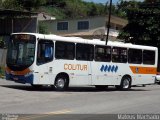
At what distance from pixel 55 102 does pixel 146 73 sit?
1329cm

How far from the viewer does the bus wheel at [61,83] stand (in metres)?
24.9

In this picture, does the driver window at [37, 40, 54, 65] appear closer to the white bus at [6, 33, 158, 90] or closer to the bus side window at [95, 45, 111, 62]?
the white bus at [6, 33, 158, 90]

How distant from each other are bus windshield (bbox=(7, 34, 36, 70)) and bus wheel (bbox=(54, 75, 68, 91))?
212 cm

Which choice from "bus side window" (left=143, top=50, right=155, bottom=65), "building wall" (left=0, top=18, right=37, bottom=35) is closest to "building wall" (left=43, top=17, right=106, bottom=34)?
"building wall" (left=0, top=18, right=37, bottom=35)

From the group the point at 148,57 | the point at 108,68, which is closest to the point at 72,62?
the point at 108,68

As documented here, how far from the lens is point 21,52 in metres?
24.1

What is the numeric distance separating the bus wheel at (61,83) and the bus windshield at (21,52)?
2.12m

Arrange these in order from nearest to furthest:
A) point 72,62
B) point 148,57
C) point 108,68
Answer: point 72,62
point 108,68
point 148,57

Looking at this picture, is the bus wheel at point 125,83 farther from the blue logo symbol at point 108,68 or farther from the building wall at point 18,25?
the building wall at point 18,25

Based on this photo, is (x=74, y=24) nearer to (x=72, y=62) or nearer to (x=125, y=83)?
(x=125, y=83)

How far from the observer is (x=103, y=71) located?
1084 inches

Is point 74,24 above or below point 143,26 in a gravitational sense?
above

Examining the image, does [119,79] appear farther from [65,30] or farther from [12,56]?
[65,30]

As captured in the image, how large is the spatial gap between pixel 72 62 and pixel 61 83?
1.32 metres
